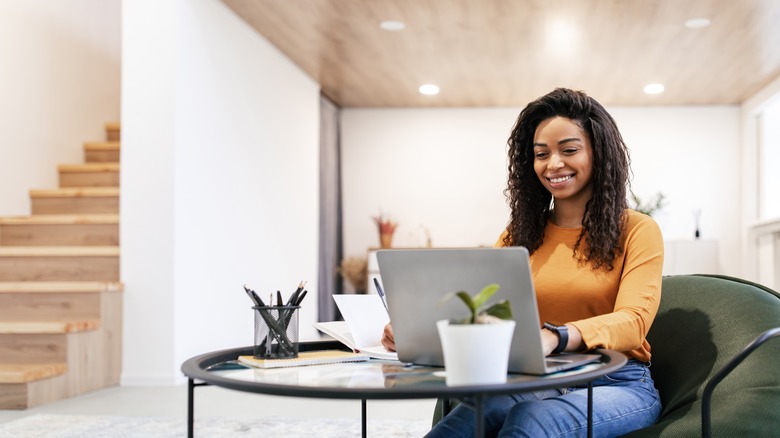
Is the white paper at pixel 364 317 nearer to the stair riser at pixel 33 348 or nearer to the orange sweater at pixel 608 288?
the orange sweater at pixel 608 288

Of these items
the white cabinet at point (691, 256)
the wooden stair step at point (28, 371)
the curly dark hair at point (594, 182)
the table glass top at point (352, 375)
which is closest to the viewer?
the table glass top at point (352, 375)

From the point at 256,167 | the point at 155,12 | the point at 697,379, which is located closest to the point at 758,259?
the point at 256,167

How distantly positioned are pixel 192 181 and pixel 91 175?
1415 mm

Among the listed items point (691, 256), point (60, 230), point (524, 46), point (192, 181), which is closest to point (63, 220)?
point (60, 230)

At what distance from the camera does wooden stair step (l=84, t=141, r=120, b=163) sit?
19.7 ft

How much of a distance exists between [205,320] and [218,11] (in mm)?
1895

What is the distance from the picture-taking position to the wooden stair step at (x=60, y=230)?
15.9 ft

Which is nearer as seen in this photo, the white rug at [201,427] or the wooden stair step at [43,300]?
the white rug at [201,427]

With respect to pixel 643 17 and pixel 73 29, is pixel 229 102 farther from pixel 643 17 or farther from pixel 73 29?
pixel 643 17

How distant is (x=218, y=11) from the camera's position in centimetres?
495

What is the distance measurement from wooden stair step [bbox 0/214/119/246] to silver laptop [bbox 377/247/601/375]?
12.6ft

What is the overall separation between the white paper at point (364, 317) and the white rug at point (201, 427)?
1.39 metres

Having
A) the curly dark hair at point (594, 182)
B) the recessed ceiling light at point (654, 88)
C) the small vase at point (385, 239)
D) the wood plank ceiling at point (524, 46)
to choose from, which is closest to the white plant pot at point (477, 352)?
the curly dark hair at point (594, 182)

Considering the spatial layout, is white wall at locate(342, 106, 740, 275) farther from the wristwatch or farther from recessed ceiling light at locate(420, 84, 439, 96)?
the wristwatch
